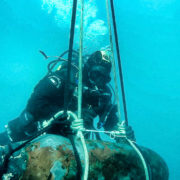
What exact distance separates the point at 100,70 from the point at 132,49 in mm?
43977

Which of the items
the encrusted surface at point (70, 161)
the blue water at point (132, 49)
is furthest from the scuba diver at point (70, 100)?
the blue water at point (132, 49)

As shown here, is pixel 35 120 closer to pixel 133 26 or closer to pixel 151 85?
pixel 133 26

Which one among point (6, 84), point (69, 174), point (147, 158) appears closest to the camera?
point (69, 174)

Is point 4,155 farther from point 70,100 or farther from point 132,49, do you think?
point 132,49

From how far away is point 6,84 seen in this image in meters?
60.5

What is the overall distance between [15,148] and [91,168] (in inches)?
24.2

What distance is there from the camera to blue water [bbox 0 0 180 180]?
26213mm

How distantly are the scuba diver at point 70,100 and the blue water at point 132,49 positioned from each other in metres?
12.7

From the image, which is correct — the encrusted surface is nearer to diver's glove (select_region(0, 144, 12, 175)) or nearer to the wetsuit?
diver's glove (select_region(0, 144, 12, 175))

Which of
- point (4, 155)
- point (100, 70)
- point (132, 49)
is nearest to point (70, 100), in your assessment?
point (100, 70)

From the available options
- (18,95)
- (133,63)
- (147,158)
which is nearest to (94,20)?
(147,158)

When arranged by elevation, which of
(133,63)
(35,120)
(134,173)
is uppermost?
(133,63)

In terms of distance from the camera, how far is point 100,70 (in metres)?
3.44

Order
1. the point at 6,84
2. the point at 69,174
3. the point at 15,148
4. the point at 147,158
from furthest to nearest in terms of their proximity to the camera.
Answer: the point at 6,84 → the point at 147,158 → the point at 15,148 → the point at 69,174
